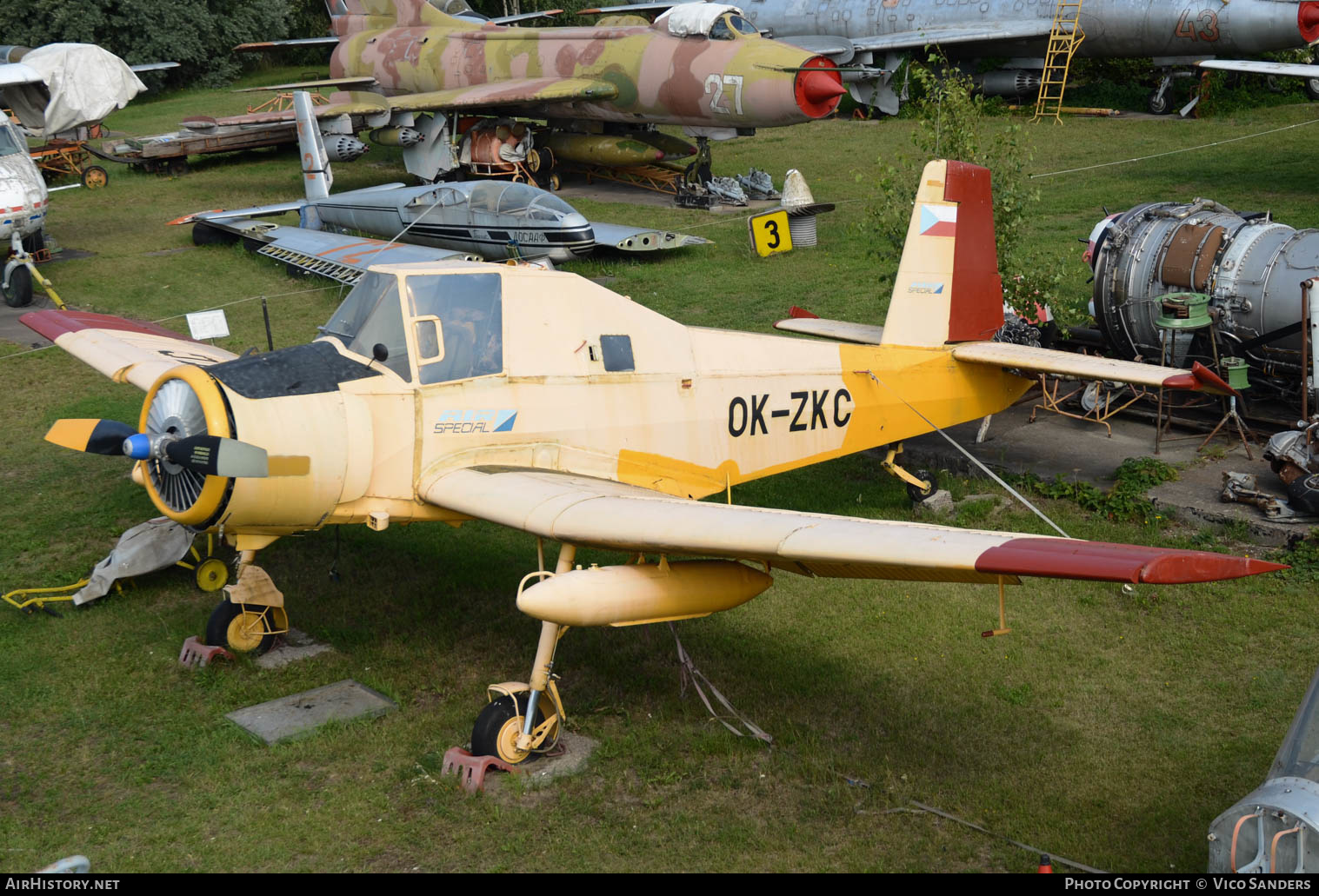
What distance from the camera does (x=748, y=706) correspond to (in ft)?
24.2

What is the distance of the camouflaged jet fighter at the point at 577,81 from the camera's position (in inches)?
848

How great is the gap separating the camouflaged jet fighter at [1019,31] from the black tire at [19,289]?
59.2ft

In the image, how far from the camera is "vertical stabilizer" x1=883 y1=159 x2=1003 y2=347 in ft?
31.3

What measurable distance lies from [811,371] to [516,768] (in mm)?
3938

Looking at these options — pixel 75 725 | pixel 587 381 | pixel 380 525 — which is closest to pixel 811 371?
pixel 587 381

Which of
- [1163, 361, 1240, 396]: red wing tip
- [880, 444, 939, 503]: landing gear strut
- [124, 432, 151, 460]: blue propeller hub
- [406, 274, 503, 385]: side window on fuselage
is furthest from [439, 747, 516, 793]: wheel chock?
[1163, 361, 1240, 396]: red wing tip

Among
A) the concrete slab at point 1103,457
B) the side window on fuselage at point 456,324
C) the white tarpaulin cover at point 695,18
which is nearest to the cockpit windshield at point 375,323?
the side window on fuselage at point 456,324

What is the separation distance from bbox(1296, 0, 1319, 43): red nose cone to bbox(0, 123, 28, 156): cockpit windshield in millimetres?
24534

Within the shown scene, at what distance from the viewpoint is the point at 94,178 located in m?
27.7

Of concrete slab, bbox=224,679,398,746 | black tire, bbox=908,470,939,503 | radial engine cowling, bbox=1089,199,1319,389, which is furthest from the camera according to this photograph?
radial engine cowling, bbox=1089,199,1319,389

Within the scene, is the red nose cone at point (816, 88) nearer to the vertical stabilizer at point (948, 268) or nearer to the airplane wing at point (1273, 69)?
the airplane wing at point (1273, 69)

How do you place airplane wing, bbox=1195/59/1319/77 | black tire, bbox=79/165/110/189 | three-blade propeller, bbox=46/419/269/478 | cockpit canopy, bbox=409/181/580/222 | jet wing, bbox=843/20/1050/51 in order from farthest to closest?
jet wing, bbox=843/20/1050/51 → black tire, bbox=79/165/110/189 → airplane wing, bbox=1195/59/1319/77 → cockpit canopy, bbox=409/181/580/222 → three-blade propeller, bbox=46/419/269/478

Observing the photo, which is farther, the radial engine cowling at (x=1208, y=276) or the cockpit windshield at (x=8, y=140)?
the cockpit windshield at (x=8, y=140)

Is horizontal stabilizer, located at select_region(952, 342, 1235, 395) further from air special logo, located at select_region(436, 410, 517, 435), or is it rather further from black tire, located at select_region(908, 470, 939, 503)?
air special logo, located at select_region(436, 410, 517, 435)
